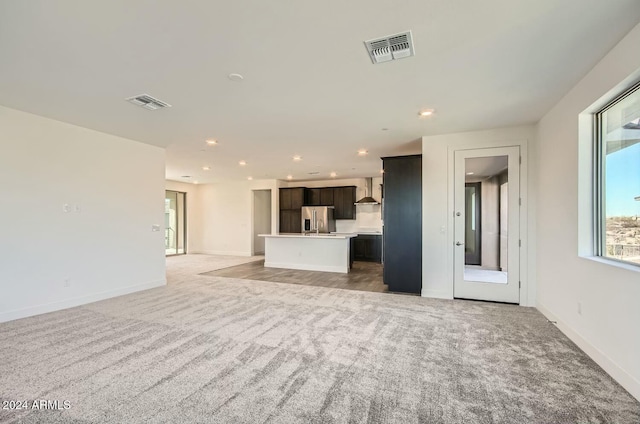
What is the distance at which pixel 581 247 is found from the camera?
2.92 m

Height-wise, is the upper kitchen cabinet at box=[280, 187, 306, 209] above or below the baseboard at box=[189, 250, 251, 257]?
above

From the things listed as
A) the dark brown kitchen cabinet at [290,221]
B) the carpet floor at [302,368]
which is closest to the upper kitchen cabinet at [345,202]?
the dark brown kitchen cabinet at [290,221]

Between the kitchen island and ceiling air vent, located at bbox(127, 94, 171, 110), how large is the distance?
14.7 feet

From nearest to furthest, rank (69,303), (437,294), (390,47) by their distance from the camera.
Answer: (390,47) < (69,303) < (437,294)

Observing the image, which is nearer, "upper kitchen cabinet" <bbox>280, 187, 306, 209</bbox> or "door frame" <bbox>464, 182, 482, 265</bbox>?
"door frame" <bbox>464, 182, 482, 265</bbox>

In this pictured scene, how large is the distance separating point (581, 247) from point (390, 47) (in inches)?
108

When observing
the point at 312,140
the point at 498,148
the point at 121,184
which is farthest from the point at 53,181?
the point at 498,148

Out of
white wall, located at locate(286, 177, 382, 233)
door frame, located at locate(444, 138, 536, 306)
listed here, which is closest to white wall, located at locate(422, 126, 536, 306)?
door frame, located at locate(444, 138, 536, 306)

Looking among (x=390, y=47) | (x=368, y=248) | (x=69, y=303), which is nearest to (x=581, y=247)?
(x=390, y=47)

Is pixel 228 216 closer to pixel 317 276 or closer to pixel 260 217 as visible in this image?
pixel 260 217

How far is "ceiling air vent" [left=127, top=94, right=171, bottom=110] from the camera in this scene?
10.8 ft

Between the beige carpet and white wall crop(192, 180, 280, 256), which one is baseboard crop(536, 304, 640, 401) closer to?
the beige carpet

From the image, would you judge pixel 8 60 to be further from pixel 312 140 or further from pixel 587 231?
pixel 587 231

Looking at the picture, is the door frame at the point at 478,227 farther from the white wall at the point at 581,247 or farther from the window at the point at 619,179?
the window at the point at 619,179
